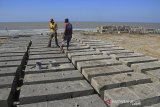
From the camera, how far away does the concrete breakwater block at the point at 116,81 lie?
166 inches

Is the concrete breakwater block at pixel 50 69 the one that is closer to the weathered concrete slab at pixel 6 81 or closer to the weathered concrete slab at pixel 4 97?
the weathered concrete slab at pixel 6 81

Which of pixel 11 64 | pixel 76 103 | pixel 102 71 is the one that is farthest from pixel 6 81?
pixel 102 71

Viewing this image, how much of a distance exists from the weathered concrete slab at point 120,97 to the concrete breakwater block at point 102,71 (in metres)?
1.05

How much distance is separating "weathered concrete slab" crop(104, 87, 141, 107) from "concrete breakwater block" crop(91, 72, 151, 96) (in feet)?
0.95

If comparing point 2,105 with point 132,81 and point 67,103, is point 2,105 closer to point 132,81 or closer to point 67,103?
point 67,103

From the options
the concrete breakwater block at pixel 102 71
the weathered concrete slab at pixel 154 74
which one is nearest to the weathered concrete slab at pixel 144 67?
the weathered concrete slab at pixel 154 74

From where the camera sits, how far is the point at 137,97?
3.66 m

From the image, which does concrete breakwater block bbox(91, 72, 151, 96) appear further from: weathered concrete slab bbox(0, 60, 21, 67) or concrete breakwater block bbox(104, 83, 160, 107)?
weathered concrete slab bbox(0, 60, 21, 67)

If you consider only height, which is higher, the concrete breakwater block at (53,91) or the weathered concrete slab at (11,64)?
the weathered concrete slab at (11,64)

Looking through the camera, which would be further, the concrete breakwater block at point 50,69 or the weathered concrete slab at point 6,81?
the concrete breakwater block at point 50,69

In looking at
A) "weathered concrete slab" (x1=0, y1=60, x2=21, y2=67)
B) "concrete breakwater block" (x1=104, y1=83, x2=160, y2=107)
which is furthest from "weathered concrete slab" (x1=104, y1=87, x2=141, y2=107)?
"weathered concrete slab" (x1=0, y1=60, x2=21, y2=67)

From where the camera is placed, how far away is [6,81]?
440cm

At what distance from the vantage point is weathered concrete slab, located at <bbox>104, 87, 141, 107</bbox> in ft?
11.3

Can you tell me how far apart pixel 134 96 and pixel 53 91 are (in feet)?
5.14
